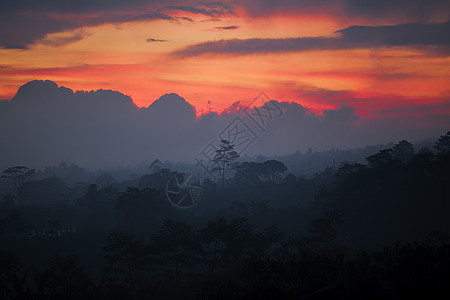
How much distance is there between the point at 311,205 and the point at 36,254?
1529 inches

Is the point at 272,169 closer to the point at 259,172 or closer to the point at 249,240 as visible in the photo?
the point at 259,172

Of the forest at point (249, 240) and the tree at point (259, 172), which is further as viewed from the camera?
the tree at point (259, 172)

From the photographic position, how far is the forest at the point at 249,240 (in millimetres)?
21188

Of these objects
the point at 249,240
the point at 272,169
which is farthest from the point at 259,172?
the point at 249,240

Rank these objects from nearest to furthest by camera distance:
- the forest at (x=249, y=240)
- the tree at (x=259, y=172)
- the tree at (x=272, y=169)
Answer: the forest at (x=249, y=240), the tree at (x=259, y=172), the tree at (x=272, y=169)

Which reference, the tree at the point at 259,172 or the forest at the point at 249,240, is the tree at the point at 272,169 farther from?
the forest at the point at 249,240

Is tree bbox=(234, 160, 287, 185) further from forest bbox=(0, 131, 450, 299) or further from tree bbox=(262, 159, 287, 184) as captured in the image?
forest bbox=(0, 131, 450, 299)

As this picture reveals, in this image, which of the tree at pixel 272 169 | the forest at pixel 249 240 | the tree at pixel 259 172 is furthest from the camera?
the tree at pixel 272 169

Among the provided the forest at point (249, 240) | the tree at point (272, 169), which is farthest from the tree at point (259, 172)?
the forest at point (249, 240)

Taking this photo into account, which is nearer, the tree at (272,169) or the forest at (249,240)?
the forest at (249,240)

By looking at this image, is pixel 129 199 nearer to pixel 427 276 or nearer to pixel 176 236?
pixel 176 236

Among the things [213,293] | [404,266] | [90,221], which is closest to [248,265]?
[213,293]

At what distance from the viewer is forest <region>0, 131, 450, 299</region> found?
2119cm

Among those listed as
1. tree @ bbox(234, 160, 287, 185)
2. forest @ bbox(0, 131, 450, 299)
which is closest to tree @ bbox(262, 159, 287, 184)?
tree @ bbox(234, 160, 287, 185)
